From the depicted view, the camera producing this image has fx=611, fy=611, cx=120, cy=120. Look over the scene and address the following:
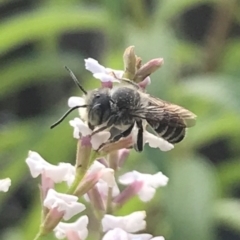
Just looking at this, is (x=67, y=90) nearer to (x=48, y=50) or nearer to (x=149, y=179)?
(x=48, y=50)

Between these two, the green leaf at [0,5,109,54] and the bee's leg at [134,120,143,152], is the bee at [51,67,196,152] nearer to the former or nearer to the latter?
the bee's leg at [134,120,143,152]

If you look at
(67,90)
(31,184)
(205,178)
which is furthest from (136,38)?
(67,90)

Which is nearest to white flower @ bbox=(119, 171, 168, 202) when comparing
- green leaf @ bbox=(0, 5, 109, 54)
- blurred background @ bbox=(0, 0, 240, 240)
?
blurred background @ bbox=(0, 0, 240, 240)

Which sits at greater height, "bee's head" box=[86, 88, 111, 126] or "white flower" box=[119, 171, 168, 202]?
"bee's head" box=[86, 88, 111, 126]

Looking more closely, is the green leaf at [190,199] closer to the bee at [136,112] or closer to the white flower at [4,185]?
the bee at [136,112]

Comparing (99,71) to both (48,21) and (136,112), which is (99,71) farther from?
(48,21)

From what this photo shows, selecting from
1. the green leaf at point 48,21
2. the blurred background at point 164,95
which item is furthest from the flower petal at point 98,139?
the green leaf at point 48,21

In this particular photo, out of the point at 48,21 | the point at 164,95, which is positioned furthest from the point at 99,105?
the point at 48,21
